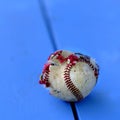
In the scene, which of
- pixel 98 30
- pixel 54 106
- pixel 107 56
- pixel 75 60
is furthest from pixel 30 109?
pixel 98 30

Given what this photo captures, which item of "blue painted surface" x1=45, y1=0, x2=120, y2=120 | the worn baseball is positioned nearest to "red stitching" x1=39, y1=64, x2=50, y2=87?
the worn baseball

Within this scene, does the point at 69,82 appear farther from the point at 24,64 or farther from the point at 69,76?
the point at 24,64

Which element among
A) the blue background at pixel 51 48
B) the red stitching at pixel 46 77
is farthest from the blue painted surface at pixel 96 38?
the red stitching at pixel 46 77

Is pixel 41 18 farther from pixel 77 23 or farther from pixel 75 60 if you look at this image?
pixel 75 60

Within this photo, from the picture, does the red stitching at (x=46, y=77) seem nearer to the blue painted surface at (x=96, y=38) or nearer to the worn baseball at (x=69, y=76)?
the worn baseball at (x=69, y=76)

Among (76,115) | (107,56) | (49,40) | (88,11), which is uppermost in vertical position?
(88,11)
